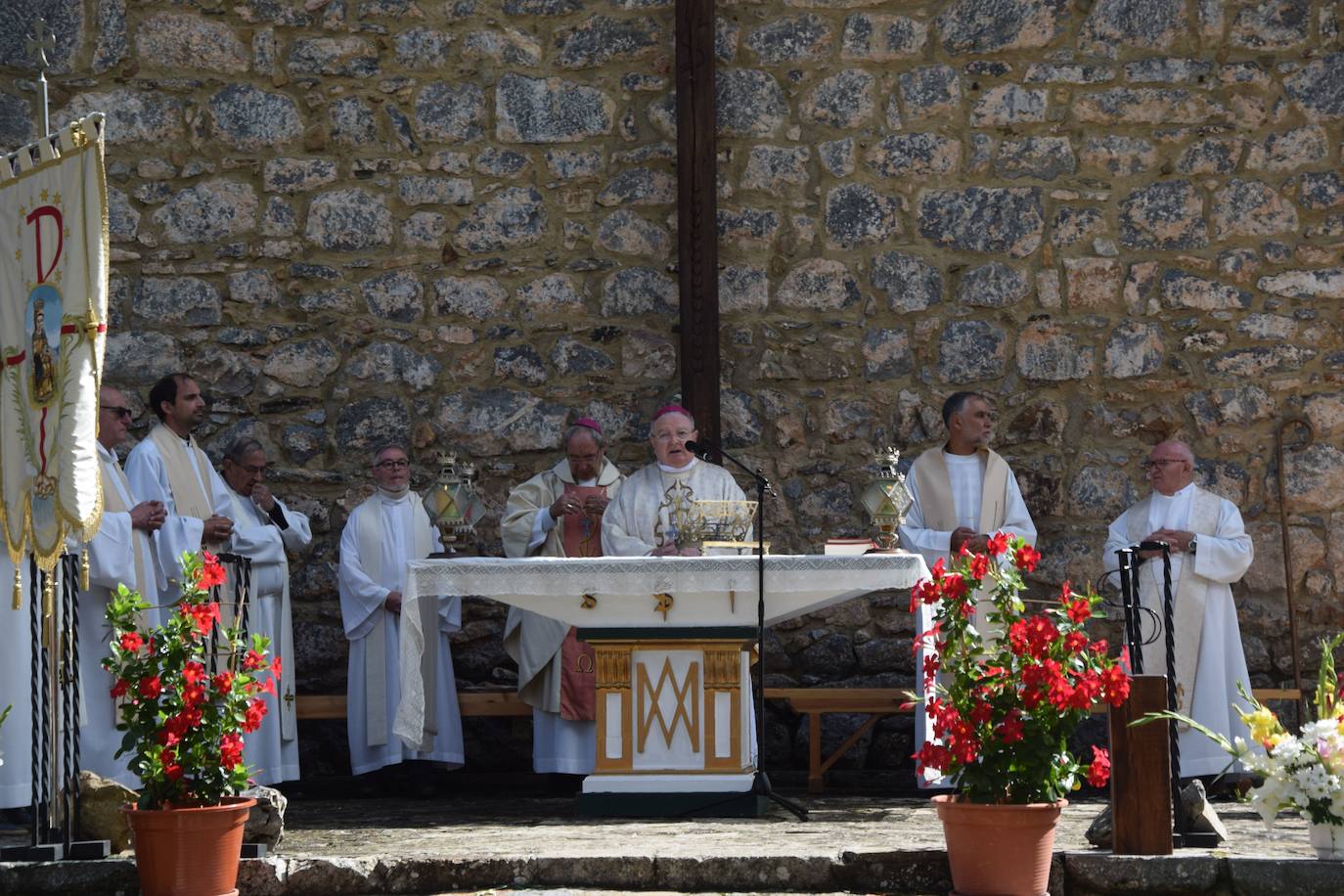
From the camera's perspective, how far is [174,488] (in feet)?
27.3

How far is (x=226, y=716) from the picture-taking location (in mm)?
5527

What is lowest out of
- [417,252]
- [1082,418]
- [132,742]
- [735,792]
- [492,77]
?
[735,792]

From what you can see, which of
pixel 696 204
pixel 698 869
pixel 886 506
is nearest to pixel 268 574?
pixel 696 204

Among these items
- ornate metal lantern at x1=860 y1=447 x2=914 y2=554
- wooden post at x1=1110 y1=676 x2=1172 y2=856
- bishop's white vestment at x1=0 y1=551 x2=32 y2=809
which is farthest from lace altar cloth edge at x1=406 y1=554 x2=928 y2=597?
bishop's white vestment at x1=0 y1=551 x2=32 y2=809

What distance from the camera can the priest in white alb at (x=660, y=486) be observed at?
8016mm

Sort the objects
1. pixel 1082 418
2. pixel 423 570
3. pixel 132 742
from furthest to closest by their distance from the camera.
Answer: pixel 1082 418
pixel 423 570
pixel 132 742

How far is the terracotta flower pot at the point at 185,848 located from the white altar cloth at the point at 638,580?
5.31 ft

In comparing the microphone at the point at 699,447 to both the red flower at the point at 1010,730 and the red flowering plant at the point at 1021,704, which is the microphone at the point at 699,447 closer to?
the red flowering plant at the point at 1021,704

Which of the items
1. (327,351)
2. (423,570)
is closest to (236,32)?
(327,351)

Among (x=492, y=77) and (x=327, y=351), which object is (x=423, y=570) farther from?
(x=492, y=77)

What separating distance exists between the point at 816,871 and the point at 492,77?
5.20m

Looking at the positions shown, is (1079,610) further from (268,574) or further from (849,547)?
(268,574)

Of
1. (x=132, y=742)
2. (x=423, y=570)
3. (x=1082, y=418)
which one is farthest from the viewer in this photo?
(x=1082, y=418)

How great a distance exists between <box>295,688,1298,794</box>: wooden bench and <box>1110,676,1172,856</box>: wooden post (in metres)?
2.57
